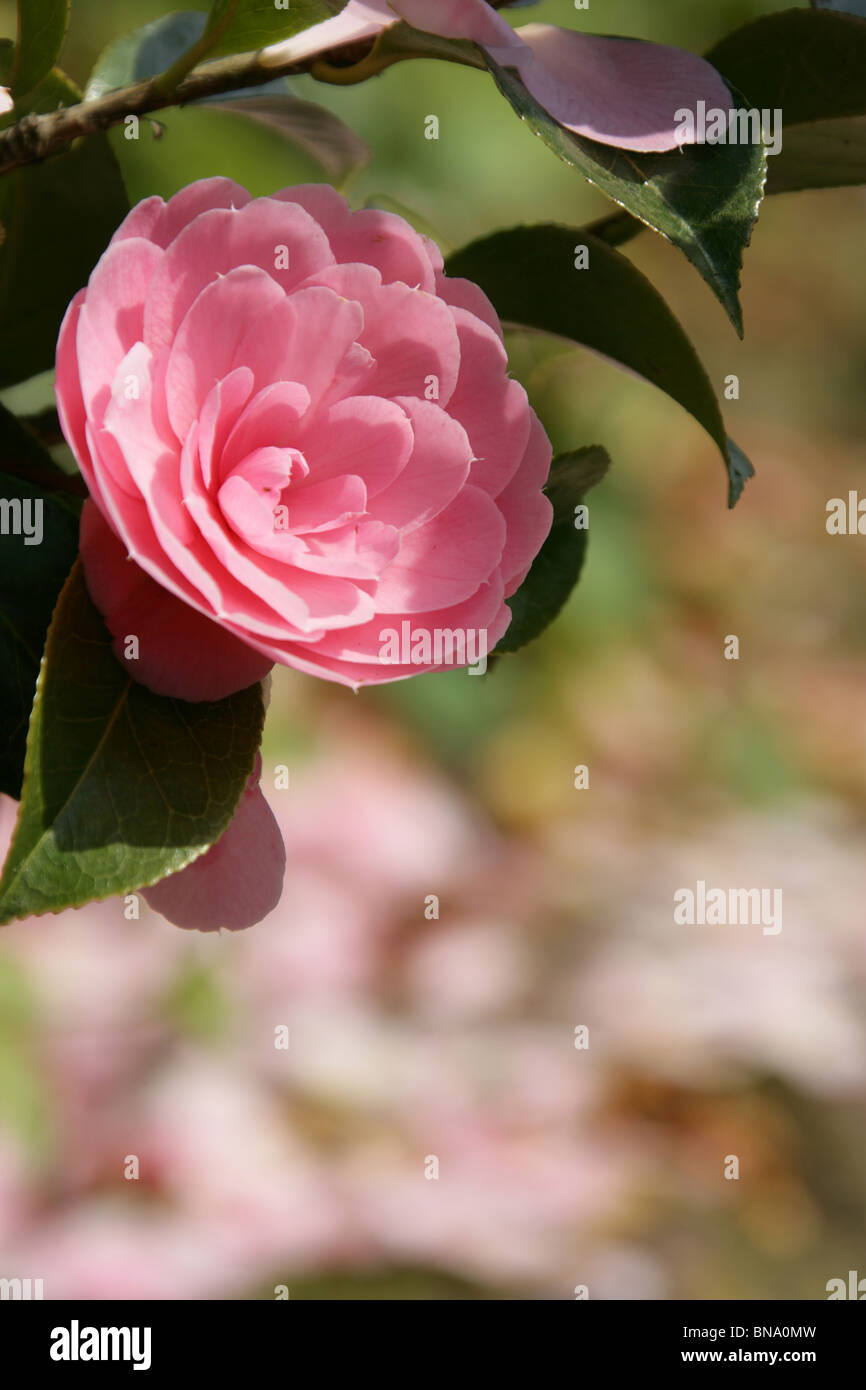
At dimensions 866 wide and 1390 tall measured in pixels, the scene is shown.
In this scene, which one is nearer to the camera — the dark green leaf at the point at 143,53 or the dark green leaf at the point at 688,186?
the dark green leaf at the point at 688,186

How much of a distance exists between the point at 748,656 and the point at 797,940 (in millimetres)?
825

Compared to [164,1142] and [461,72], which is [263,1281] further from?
[461,72]

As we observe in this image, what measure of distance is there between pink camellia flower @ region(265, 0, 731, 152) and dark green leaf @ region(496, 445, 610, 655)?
0.29ft

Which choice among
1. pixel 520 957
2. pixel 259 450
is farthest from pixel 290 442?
pixel 520 957

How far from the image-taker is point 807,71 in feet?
1.05

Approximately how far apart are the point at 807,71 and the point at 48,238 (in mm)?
211

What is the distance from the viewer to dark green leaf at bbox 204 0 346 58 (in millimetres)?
285

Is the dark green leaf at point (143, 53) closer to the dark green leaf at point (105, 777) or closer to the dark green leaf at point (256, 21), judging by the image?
the dark green leaf at point (256, 21)

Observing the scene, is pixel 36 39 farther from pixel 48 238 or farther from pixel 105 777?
pixel 105 777

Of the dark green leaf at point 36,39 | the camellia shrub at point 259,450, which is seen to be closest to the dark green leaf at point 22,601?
the camellia shrub at point 259,450

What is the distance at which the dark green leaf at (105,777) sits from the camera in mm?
245

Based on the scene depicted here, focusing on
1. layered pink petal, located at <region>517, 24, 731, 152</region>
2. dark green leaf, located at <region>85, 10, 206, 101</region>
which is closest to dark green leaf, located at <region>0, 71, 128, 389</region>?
dark green leaf, located at <region>85, 10, 206, 101</region>

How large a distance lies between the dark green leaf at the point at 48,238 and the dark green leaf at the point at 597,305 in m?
0.10

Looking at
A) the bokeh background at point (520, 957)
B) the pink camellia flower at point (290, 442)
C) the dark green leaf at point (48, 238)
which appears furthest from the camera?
the bokeh background at point (520, 957)
